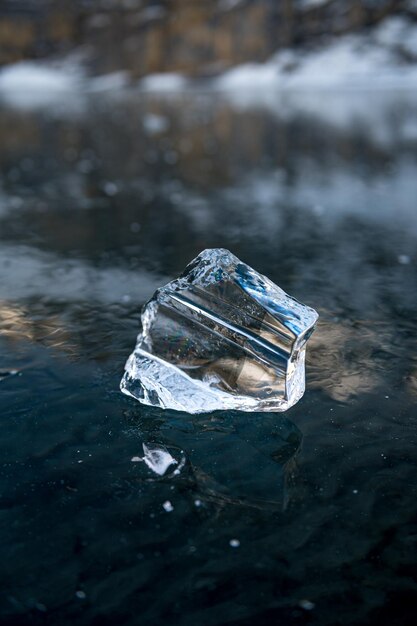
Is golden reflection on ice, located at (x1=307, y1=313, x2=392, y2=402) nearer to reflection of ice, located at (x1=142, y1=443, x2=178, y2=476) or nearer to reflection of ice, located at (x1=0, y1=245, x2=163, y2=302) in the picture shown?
reflection of ice, located at (x1=142, y1=443, x2=178, y2=476)

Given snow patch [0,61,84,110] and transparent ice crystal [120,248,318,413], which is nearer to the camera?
transparent ice crystal [120,248,318,413]

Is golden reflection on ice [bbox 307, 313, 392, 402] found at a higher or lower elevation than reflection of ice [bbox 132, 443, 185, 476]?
lower

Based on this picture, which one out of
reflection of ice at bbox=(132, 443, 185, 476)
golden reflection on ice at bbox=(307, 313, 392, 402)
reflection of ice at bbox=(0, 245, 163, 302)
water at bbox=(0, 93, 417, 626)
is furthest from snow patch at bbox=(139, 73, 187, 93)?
reflection of ice at bbox=(132, 443, 185, 476)

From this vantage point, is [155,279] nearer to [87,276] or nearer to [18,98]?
[87,276]

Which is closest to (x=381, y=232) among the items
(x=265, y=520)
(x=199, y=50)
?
(x=265, y=520)

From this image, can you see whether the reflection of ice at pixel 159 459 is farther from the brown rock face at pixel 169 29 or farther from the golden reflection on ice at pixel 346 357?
the brown rock face at pixel 169 29

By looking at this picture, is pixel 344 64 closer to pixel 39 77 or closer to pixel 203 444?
pixel 39 77
